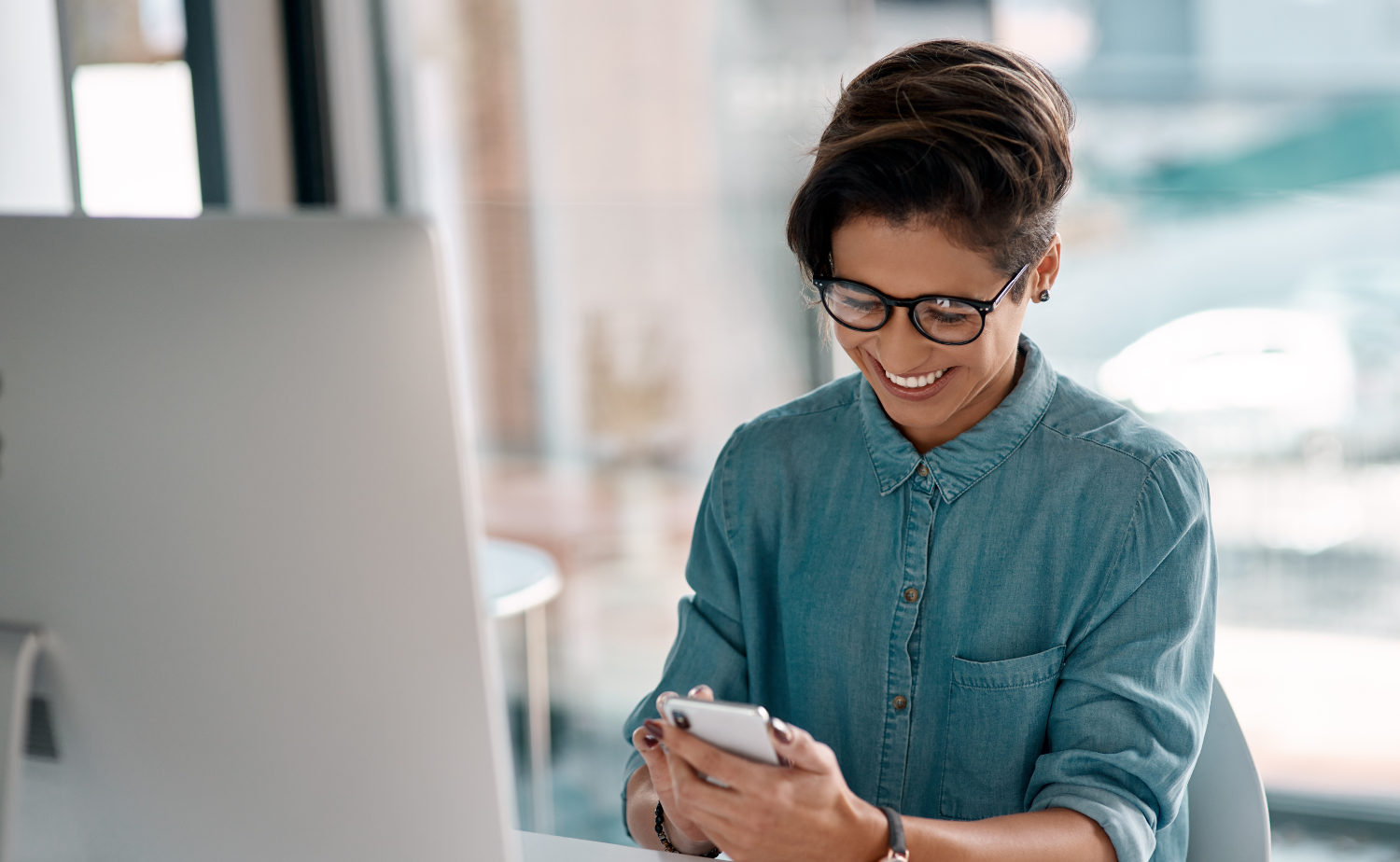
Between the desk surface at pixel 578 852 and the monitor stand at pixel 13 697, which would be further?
the desk surface at pixel 578 852

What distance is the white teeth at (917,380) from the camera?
1070 millimetres

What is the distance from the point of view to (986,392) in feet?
3.76

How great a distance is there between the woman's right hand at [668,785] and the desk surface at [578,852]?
38mm

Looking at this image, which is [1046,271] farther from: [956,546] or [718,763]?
[718,763]

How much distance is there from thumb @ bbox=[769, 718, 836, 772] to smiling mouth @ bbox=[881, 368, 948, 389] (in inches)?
15.3

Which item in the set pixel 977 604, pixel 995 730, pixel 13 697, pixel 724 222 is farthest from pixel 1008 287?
pixel 724 222

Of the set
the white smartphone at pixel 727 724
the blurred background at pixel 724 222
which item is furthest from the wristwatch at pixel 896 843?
the blurred background at pixel 724 222

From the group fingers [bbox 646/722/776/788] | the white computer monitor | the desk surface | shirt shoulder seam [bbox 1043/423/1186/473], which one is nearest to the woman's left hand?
fingers [bbox 646/722/776/788]

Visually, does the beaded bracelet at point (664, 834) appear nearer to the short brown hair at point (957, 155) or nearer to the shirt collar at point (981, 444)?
the shirt collar at point (981, 444)

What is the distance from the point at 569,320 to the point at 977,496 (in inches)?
63.3

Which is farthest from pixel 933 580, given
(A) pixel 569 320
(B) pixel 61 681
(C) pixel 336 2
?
(C) pixel 336 2

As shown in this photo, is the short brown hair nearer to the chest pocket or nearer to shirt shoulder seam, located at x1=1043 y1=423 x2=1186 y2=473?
shirt shoulder seam, located at x1=1043 y1=423 x2=1186 y2=473

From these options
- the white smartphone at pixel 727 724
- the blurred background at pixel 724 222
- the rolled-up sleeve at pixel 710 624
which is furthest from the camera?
the blurred background at pixel 724 222

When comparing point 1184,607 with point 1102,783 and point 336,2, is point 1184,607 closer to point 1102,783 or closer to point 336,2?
point 1102,783
